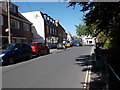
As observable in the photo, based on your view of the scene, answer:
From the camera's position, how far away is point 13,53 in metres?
10.6

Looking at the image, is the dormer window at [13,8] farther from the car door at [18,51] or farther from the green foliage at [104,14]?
the green foliage at [104,14]

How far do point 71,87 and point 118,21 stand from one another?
3.52 meters

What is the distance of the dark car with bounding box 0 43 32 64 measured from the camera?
32.6ft

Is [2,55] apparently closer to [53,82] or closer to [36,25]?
[53,82]

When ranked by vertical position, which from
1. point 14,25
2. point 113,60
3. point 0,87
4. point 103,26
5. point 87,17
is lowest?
point 0,87

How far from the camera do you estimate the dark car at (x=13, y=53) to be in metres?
9.94

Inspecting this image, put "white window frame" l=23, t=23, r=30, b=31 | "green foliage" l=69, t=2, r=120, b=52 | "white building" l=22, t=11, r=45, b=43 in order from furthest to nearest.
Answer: "white building" l=22, t=11, r=45, b=43
"white window frame" l=23, t=23, r=30, b=31
"green foliage" l=69, t=2, r=120, b=52

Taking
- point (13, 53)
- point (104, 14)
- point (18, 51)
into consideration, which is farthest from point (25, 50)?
point (104, 14)

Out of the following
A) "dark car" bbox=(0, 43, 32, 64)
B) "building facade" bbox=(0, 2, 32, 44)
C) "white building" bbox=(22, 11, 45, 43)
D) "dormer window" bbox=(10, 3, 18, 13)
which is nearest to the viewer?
"dark car" bbox=(0, 43, 32, 64)

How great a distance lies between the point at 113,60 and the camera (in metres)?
8.52

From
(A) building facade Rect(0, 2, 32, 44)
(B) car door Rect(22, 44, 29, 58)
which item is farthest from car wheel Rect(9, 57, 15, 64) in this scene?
(A) building facade Rect(0, 2, 32, 44)

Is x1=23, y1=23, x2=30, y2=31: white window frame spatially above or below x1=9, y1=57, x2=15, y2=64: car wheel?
above

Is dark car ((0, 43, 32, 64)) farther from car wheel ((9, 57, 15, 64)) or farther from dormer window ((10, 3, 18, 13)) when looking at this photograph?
dormer window ((10, 3, 18, 13))

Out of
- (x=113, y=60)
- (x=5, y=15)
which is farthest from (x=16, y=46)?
(x=5, y=15)
